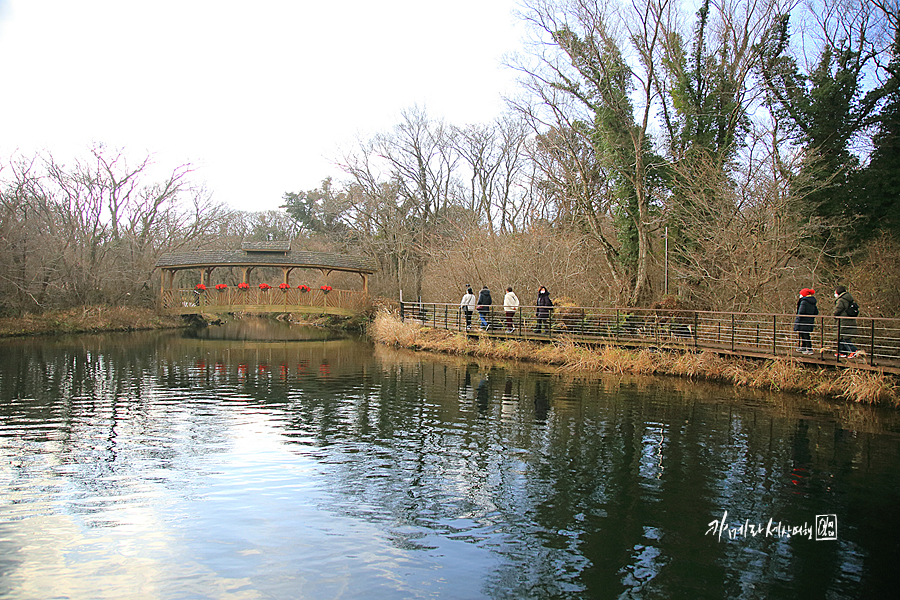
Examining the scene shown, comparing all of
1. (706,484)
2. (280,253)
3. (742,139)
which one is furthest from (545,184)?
(706,484)

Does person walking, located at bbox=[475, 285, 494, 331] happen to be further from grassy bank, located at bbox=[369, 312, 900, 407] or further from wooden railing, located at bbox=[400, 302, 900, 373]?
grassy bank, located at bbox=[369, 312, 900, 407]

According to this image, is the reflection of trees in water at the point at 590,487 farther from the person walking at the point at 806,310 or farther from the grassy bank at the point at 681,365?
the person walking at the point at 806,310

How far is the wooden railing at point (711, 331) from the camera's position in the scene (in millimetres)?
14789

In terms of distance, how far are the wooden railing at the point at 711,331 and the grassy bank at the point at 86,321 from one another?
20234 millimetres

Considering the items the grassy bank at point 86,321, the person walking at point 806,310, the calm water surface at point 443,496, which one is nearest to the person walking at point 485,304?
the calm water surface at point 443,496

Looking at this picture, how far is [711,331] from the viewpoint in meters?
19.1

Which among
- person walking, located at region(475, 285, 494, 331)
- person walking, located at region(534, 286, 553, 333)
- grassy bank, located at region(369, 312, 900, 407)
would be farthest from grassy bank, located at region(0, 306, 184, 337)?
person walking, located at region(534, 286, 553, 333)

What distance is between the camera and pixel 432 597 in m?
5.29

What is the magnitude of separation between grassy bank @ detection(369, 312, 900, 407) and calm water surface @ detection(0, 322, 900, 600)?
3.26ft

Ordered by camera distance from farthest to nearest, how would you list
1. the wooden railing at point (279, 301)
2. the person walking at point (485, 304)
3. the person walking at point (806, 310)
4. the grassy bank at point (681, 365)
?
the wooden railing at point (279, 301) → the person walking at point (485, 304) → the person walking at point (806, 310) → the grassy bank at point (681, 365)

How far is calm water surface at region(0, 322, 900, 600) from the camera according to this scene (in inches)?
221

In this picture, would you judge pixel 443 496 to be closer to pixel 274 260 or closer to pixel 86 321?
pixel 86 321

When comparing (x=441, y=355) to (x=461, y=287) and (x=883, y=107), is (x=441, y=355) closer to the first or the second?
(x=461, y=287)

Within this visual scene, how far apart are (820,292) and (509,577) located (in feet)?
62.2
